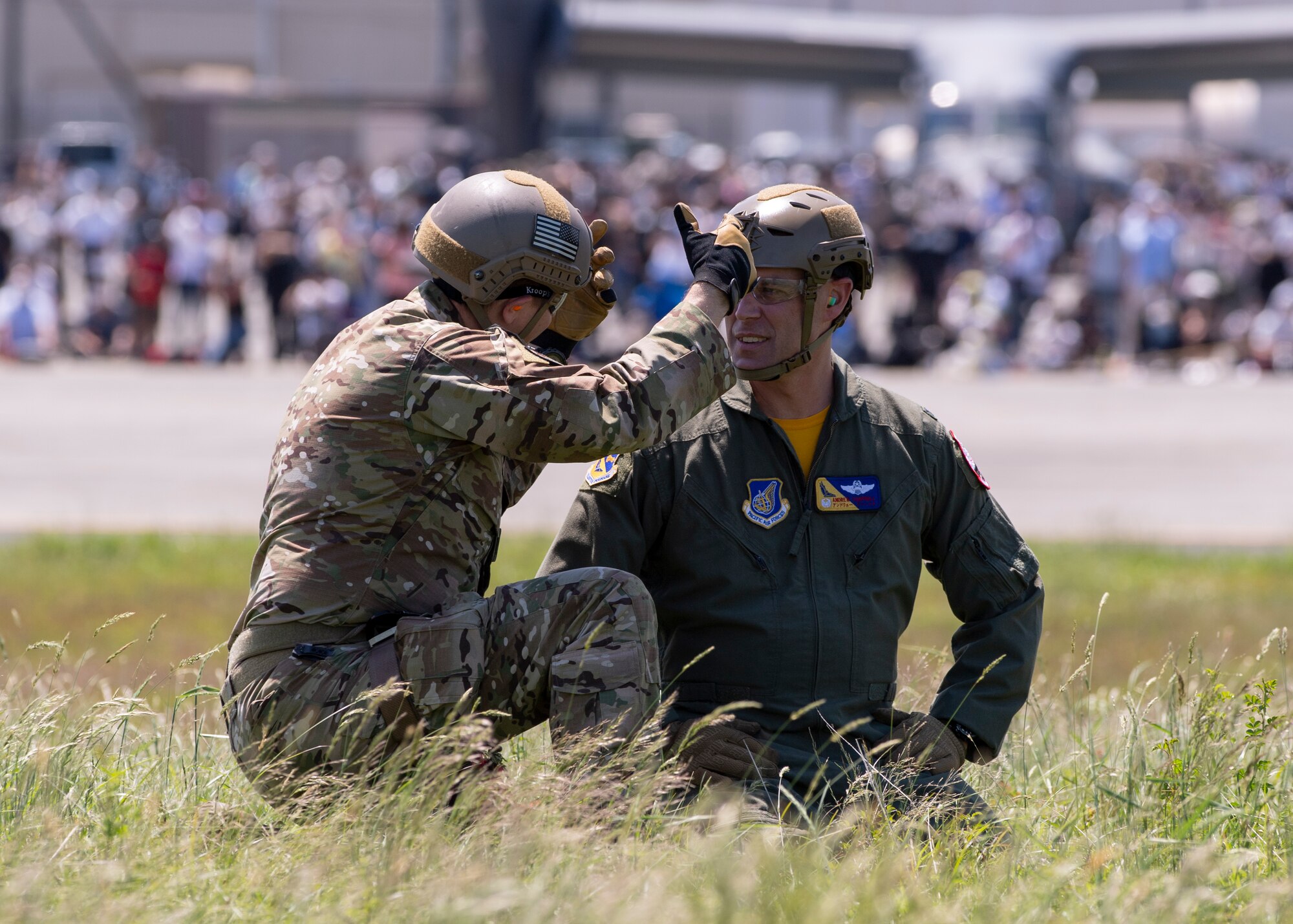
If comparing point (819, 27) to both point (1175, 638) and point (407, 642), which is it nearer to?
point (1175, 638)

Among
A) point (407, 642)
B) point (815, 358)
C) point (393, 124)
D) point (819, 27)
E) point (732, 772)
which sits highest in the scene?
point (819, 27)

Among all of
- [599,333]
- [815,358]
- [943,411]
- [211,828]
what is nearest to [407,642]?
[211,828]

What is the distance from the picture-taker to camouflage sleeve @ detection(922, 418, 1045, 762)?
15.0ft

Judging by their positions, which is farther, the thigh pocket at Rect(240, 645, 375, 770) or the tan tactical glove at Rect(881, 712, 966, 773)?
the tan tactical glove at Rect(881, 712, 966, 773)

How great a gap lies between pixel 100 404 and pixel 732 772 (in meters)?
15.3

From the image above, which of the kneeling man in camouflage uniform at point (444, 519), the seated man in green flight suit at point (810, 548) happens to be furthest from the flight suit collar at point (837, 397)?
the kneeling man in camouflage uniform at point (444, 519)

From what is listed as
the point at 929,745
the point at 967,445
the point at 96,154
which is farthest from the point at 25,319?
the point at 96,154

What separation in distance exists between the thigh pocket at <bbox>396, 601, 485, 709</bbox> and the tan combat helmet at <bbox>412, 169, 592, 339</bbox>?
867 mm

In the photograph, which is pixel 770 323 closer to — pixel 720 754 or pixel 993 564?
pixel 993 564

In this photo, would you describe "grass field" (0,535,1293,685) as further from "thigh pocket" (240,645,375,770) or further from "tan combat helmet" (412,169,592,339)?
"tan combat helmet" (412,169,592,339)

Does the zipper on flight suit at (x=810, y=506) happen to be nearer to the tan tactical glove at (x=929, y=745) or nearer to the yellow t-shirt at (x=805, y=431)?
the yellow t-shirt at (x=805, y=431)

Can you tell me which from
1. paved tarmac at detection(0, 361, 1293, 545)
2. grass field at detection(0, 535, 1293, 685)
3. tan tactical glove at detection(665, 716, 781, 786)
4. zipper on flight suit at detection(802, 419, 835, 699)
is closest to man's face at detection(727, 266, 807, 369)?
zipper on flight suit at detection(802, 419, 835, 699)

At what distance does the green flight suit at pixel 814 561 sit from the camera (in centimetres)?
441

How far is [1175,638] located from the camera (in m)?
8.95
